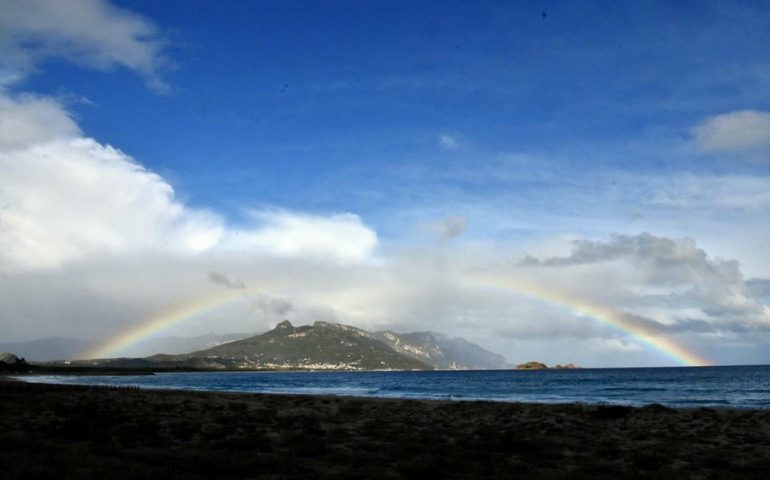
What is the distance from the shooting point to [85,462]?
561 inches

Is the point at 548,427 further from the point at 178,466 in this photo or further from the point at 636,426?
the point at 178,466

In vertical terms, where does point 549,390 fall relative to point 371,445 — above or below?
below

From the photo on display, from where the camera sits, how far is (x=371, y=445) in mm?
20391

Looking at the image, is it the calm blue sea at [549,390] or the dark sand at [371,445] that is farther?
the calm blue sea at [549,390]

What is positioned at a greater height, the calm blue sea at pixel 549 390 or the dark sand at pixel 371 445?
the dark sand at pixel 371 445

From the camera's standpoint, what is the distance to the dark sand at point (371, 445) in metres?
14.9

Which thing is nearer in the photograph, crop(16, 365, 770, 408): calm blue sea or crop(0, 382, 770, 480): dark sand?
crop(0, 382, 770, 480): dark sand

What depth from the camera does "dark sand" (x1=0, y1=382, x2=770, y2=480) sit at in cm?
1488

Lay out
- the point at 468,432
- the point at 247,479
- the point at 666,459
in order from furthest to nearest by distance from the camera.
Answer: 1. the point at 468,432
2. the point at 666,459
3. the point at 247,479

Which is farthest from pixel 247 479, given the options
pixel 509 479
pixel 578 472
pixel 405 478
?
pixel 578 472

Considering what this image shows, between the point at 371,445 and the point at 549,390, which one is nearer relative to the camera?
the point at 371,445

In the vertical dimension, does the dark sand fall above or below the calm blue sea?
above

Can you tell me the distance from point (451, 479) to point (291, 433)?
34.2ft

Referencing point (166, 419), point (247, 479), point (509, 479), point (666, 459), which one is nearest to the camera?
point (247, 479)
